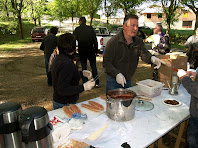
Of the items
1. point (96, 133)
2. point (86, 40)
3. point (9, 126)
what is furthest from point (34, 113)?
point (86, 40)

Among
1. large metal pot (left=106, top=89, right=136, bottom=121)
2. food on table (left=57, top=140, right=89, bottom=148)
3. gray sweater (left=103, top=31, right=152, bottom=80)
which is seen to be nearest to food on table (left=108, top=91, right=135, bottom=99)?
large metal pot (left=106, top=89, right=136, bottom=121)

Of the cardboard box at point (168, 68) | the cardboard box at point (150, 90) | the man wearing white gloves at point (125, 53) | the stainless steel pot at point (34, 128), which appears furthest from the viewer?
the cardboard box at point (168, 68)

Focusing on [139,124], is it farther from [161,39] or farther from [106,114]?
[161,39]

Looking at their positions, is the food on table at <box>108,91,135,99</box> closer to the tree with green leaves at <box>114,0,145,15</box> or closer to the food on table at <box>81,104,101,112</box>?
the food on table at <box>81,104,101,112</box>

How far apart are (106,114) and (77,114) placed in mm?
320

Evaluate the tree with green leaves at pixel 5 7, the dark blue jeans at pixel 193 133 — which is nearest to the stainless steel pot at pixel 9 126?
the dark blue jeans at pixel 193 133

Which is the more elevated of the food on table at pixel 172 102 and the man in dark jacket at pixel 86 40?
the man in dark jacket at pixel 86 40

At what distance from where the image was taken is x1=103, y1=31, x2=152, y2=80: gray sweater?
2.60 meters

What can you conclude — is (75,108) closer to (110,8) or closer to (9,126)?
(9,126)

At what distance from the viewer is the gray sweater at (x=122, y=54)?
2.60m

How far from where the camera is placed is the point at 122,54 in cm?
263

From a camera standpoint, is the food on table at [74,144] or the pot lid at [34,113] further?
the food on table at [74,144]

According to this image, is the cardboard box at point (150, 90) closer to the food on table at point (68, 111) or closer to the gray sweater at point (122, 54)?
the gray sweater at point (122, 54)

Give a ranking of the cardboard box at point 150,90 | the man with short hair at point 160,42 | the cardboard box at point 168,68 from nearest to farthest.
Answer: the cardboard box at point 150,90 → the cardboard box at point 168,68 → the man with short hair at point 160,42
